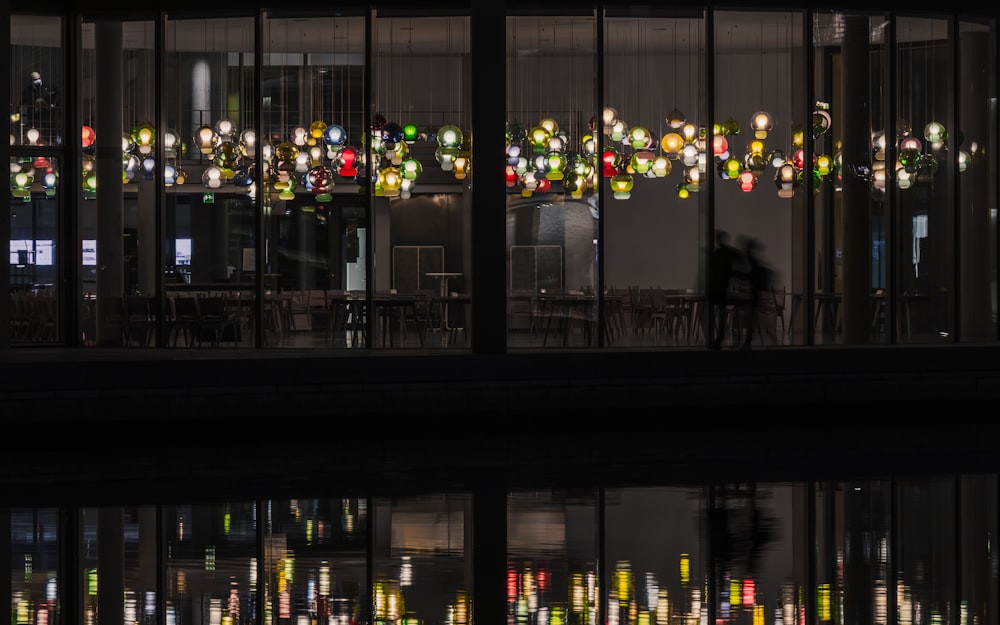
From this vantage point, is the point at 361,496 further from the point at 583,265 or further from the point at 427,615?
the point at 583,265

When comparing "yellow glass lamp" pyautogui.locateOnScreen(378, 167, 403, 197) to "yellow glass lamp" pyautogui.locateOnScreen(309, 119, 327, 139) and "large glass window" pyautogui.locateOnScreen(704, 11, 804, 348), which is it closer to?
"yellow glass lamp" pyautogui.locateOnScreen(309, 119, 327, 139)

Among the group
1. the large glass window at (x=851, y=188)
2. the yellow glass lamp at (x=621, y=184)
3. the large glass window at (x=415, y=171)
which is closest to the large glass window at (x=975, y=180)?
the large glass window at (x=851, y=188)

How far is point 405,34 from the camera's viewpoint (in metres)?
20.3

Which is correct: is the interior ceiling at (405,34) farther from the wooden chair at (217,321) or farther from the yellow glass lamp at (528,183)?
the wooden chair at (217,321)

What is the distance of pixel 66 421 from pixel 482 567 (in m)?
7.54

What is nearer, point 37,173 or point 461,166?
point 461,166

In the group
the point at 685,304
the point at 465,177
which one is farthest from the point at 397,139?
the point at 685,304

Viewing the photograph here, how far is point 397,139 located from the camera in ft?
65.7

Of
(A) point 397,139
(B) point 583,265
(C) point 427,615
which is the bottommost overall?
(C) point 427,615

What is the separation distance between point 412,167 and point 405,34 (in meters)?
1.66

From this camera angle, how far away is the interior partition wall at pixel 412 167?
66.4 feet

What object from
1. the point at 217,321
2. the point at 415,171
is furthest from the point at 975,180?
the point at 217,321

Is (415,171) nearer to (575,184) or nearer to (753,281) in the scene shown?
(575,184)

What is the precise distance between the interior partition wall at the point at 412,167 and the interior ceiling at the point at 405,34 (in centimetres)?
3
